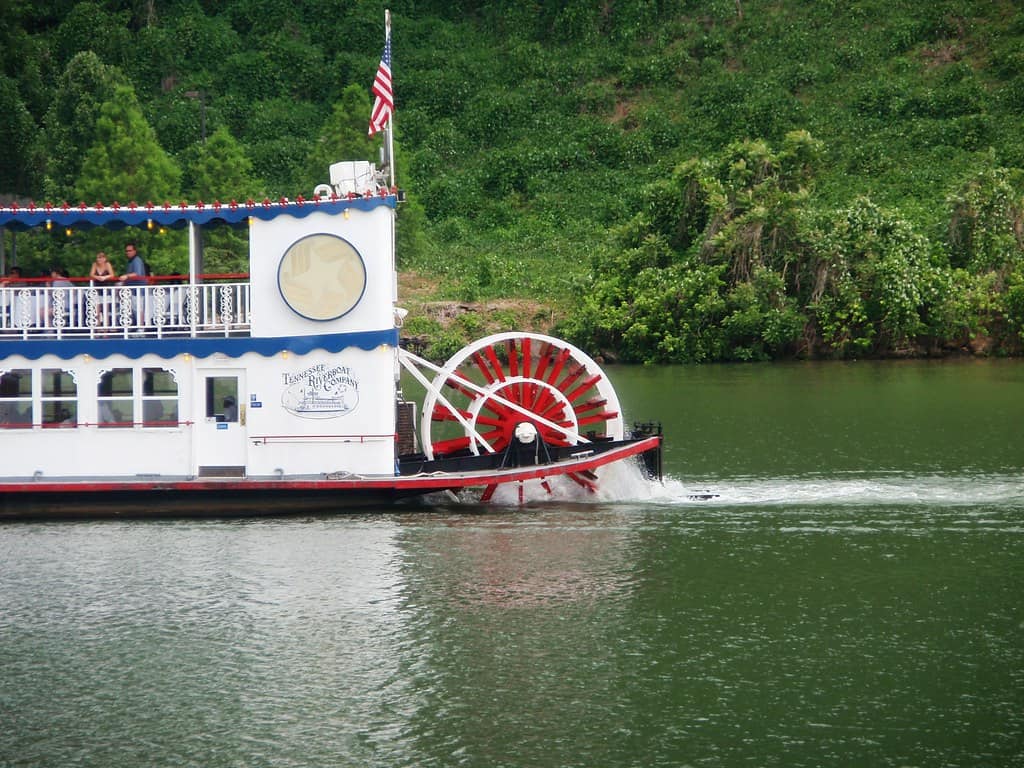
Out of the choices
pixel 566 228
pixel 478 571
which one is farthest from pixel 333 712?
pixel 566 228

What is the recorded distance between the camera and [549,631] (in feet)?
47.5

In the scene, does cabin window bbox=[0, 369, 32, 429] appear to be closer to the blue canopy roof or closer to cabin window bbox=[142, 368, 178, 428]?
cabin window bbox=[142, 368, 178, 428]

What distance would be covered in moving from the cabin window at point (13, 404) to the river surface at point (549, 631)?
4.88 ft

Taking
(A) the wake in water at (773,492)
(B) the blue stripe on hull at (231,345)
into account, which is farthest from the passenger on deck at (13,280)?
(A) the wake in water at (773,492)

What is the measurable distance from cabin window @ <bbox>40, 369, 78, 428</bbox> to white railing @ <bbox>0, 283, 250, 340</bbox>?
588 mm

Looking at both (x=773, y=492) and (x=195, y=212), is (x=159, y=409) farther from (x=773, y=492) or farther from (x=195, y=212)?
(x=773, y=492)

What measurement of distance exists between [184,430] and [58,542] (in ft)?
7.51

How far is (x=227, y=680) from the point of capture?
1321cm

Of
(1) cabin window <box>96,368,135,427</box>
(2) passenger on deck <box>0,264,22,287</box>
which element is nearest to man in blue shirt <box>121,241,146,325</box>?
(1) cabin window <box>96,368,135,427</box>

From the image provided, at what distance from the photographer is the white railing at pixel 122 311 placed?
20.1 meters

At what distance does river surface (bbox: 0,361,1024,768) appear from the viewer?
1173 centimetres

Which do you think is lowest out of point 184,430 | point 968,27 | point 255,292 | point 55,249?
point 184,430

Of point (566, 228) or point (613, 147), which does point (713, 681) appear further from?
point (613, 147)

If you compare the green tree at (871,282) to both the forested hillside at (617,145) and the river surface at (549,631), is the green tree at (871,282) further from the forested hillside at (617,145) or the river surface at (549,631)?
the river surface at (549,631)
